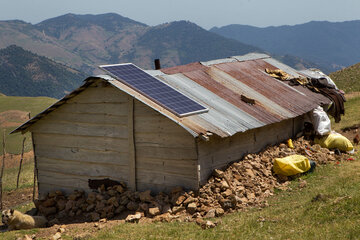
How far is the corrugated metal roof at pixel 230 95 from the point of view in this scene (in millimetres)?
13078

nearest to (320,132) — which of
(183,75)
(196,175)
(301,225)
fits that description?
(183,75)

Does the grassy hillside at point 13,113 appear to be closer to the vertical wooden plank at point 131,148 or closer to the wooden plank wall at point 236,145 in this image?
the vertical wooden plank at point 131,148

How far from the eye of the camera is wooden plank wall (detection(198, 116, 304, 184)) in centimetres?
1279

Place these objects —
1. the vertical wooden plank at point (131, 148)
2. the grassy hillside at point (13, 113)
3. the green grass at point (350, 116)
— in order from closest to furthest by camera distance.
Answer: the vertical wooden plank at point (131, 148), the green grass at point (350, 116), the grassy hillside at point (13, 113)

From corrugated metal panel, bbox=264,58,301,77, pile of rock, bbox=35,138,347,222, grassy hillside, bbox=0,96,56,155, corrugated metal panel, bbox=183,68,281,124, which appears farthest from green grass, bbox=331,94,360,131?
grassy hillside, bbox=0,96,56,155

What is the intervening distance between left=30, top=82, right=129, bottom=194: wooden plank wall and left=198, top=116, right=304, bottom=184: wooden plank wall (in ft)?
8.41

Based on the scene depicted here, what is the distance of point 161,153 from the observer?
1304 cm

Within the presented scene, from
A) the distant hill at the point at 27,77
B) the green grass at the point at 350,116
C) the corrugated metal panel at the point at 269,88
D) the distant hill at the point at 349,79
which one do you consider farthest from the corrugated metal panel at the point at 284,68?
the distant hill at the point at 27,77

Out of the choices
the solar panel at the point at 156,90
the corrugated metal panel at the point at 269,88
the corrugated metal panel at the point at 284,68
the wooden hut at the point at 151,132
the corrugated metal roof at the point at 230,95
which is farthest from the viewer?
the corrugated metal panel at the point at 284,68

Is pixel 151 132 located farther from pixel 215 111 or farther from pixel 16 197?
pixel 16 197

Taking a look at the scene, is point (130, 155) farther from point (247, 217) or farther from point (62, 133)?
point (247, 217)

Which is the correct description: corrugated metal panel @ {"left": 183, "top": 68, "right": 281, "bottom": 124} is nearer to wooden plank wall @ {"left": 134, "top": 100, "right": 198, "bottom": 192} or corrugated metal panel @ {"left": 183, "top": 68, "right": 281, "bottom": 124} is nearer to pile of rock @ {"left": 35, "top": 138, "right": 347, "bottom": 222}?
pile of rock @ {"left": 35, "top": 138, "right": 347, "bottom": 222}

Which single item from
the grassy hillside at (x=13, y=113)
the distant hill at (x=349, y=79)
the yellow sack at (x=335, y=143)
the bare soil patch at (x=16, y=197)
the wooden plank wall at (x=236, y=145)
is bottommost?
the grassy hillside at (x=13, y=113)

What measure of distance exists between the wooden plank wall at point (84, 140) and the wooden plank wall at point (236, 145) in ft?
8.41
